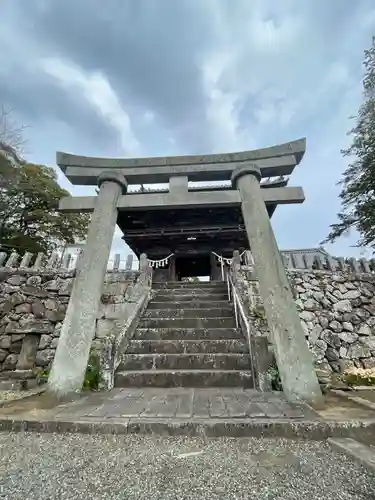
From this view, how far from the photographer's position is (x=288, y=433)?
2.06m

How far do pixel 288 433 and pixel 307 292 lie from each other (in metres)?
6.85

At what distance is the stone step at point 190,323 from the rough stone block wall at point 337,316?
3597 mm

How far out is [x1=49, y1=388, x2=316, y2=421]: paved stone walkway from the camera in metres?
2.31

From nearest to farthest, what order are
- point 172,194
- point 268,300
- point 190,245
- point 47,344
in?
point 268,300 < point 172,194 < point 47,344 < point 190,245

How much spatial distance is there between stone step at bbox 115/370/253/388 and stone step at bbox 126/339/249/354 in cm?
60

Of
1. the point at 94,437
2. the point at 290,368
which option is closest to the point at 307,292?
the point at 290,368

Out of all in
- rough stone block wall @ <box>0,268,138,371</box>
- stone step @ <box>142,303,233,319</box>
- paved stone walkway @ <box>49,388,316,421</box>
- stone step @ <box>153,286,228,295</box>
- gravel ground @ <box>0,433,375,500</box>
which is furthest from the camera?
stone step @ <box>153,286,228,295</box>

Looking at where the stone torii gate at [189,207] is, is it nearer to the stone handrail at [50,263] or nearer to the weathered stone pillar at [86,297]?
the weathered stone pillar at [86,297]

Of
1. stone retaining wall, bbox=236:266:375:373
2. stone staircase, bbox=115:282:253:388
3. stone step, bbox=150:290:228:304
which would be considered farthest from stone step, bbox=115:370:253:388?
stone retaining wall, bbox=236:266:375:373

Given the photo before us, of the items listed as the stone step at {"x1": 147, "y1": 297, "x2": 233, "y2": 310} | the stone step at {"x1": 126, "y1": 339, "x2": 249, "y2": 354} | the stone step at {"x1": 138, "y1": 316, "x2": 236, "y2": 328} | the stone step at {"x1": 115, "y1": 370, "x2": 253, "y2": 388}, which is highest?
the stone step at {"x1": 147, "y1": 297, "x2": 233, "y2": 310}

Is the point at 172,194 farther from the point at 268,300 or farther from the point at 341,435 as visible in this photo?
the point at 341,435

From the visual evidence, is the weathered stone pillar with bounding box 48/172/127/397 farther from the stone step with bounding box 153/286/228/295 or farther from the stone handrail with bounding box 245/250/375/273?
the stone handrail with bounding box 245/250/375/273

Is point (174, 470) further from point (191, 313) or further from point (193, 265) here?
point (193, 265)

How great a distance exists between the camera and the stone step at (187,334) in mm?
4863
